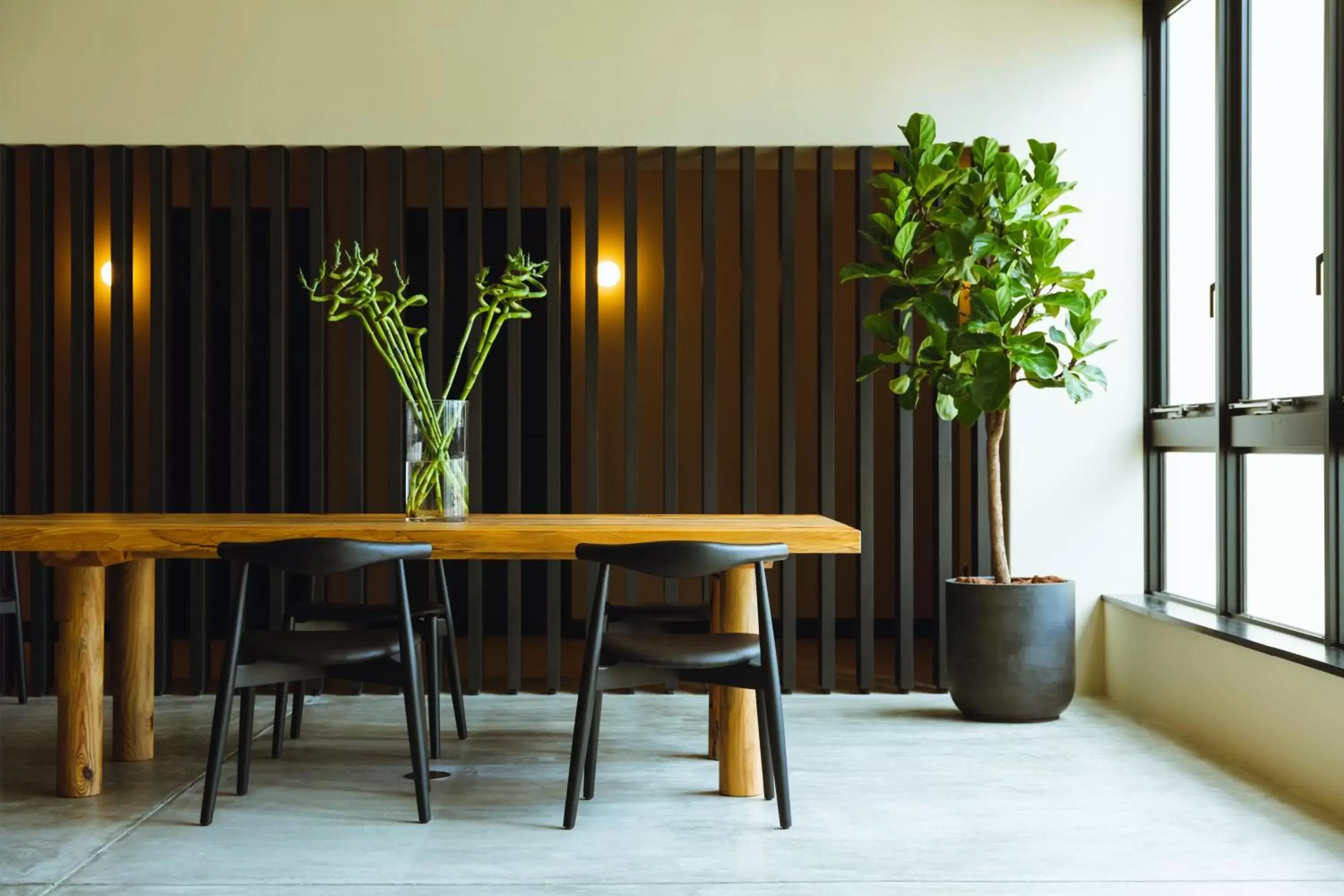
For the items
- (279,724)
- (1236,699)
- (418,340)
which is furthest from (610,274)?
(1236,699)

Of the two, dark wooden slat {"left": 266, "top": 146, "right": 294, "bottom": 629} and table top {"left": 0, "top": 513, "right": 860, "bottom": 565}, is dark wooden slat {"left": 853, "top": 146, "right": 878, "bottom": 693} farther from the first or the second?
dark wooden slat {"left": 266, "top": 146, "right": 294, "bottom": 629}

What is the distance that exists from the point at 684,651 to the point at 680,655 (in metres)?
0.03

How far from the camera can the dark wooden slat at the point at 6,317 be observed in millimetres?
5020

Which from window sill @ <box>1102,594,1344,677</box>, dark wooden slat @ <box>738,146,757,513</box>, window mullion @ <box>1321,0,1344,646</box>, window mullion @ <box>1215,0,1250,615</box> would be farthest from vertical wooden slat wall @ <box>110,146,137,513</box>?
window mullion @ <box>1321,0,1344,646</box>

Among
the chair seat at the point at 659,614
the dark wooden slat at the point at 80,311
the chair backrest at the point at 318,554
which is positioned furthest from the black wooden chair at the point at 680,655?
the dark wooden slat at the point at 80,311

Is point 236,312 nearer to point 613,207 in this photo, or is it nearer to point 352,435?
point 352,435

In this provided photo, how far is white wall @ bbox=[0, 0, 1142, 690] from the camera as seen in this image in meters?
5.06

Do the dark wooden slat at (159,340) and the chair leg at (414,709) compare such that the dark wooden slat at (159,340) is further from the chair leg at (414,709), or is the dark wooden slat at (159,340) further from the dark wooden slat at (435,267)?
the chair leg at (414,709)

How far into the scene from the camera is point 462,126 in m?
5.09

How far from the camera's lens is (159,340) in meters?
5.06

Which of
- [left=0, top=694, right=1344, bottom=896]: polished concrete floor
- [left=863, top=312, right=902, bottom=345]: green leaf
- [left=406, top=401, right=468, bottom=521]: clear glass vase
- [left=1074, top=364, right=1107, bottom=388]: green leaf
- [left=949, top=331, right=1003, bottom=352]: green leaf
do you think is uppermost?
[left=863, top=312, right=902, bottom=345]: green leaf

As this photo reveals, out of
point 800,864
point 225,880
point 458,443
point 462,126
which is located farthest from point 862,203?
point 225,880

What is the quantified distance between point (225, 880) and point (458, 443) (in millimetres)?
1432

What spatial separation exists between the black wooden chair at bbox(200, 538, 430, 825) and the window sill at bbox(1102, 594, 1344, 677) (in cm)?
245
